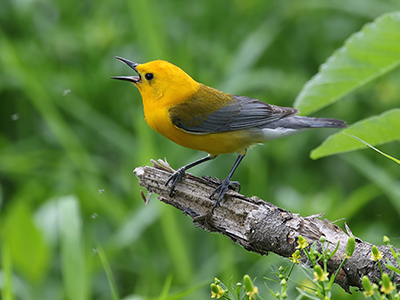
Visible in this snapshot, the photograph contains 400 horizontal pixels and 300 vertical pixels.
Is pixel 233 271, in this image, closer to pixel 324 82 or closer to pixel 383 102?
pixel 324 82

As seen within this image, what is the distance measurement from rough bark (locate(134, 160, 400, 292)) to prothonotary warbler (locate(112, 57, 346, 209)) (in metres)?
0.46

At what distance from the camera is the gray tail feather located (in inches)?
138

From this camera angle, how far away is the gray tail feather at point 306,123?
351cm

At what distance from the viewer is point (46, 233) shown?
4410 mm

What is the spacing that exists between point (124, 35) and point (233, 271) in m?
3.50

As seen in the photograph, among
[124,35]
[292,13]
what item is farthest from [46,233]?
[292,13]

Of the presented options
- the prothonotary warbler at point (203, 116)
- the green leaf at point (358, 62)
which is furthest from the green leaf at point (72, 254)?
the green leaf at point (358, 62)

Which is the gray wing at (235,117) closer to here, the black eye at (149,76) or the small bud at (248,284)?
the black eye at (149,76)

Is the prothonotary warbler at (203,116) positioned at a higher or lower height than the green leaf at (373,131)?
higher

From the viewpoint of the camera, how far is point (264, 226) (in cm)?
230

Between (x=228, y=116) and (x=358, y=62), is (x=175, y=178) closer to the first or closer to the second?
(x=228, y=116)

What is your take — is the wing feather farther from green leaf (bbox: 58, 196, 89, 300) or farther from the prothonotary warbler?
green leaf (bbox: 58, 196, 89, 300)

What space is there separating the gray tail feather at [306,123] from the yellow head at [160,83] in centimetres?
→ 78

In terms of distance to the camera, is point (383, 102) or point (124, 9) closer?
point (383, 102)
